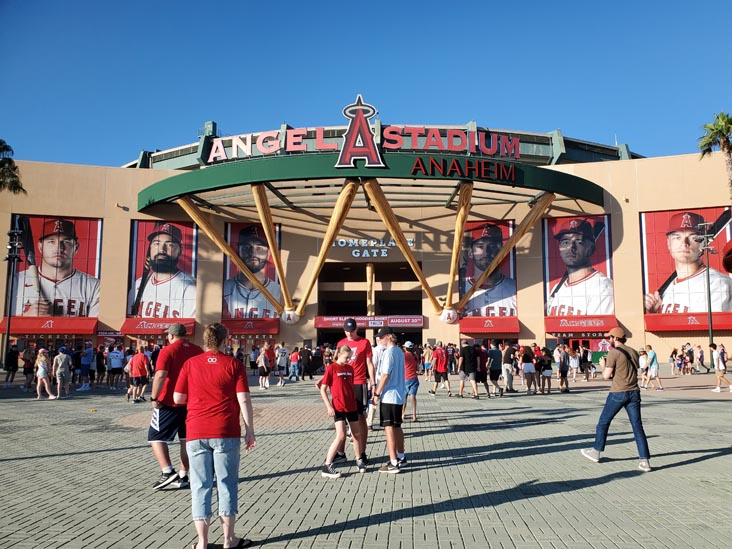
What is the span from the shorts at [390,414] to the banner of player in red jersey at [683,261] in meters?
34.9

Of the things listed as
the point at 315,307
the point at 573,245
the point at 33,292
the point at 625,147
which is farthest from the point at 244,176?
the point at 625,147

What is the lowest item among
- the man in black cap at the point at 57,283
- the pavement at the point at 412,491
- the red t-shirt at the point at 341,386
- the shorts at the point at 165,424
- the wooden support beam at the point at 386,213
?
the pavement at the point at 412,491

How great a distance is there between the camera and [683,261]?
37.1 meters

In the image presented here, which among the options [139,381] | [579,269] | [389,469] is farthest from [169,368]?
[579,269]

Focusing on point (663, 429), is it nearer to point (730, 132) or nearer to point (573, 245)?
point (730, 132)

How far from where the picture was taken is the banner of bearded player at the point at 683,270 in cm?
3609

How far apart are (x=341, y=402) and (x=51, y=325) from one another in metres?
36.0

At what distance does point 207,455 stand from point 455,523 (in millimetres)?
2199

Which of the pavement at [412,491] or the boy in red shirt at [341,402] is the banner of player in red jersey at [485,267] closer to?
the pavement at [412,491]

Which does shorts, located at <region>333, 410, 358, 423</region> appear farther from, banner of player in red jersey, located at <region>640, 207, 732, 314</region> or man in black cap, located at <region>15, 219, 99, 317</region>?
man in black cap, located at <region>15, 219, 99, 317</region>

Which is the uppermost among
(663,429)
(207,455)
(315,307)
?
(315,307)

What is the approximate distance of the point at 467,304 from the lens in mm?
39656

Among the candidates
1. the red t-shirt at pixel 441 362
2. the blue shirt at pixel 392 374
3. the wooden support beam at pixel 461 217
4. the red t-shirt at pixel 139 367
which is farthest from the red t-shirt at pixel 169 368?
the wooden support beam at pixel 461 217

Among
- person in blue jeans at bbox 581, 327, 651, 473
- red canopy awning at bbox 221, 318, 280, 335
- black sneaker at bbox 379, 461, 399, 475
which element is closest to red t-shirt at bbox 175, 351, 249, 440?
black sneaker at bbox 379, 461, 399, 475
